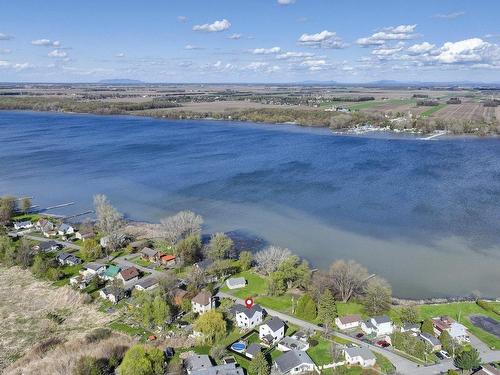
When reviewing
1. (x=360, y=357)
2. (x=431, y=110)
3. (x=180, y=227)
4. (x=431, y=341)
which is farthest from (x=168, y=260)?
(x=431, y=110)

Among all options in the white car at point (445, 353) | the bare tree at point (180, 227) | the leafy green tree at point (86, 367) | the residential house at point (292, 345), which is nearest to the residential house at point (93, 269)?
the bare tree at point (180, 227)

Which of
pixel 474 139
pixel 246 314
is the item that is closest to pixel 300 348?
pixel 246 314

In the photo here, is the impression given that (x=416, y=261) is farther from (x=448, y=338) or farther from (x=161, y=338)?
(x=161, y=338)

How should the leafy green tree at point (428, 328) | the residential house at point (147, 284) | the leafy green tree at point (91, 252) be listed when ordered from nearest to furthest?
the leafy green tree at point (428, 328) → the residential house at point (147, 284) → the leafy green tree at point (91, 252)

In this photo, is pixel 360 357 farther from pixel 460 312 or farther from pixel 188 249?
pixel 188 249

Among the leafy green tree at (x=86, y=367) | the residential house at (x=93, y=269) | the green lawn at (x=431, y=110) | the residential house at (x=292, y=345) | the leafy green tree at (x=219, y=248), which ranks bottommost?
the residential house at (x=292, y=345)

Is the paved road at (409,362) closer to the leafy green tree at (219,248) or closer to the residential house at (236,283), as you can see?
the residential house at (236,283)
